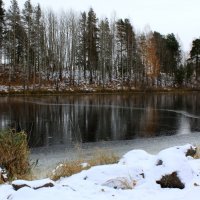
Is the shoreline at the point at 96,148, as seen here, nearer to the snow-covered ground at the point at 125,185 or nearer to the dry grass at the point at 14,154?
the dry grass at the point at 14,154

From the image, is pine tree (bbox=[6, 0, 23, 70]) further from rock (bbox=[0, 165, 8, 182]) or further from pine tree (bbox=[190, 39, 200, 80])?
rock (bbox=[0, 165, 8, 182])

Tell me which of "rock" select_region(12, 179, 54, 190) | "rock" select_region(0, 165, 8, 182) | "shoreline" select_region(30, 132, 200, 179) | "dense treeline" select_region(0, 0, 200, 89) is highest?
"dense treeline" select_region(0, 0, 200, 89)

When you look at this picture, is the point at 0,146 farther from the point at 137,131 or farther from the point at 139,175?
the point at 137,131

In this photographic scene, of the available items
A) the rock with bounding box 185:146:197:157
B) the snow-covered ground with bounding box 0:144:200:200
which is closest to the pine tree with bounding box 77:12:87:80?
the rock with bounding box 185:146:197:157

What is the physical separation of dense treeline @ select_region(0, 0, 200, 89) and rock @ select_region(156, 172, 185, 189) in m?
48.8

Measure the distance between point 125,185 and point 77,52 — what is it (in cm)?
6337

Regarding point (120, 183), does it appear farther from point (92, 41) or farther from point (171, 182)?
point (92, 41)

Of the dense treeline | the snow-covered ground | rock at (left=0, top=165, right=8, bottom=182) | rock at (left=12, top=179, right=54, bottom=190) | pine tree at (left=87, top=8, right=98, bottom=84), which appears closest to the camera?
the snow-covered ground

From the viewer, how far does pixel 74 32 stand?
6681 centimetres

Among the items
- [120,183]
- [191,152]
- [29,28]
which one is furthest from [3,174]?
[29,28]

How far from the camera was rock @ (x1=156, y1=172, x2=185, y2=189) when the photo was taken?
6582 mm

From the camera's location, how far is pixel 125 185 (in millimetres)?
6477

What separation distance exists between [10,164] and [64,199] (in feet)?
13.6

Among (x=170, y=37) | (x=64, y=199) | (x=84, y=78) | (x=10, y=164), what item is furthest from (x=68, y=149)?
(x=170, y=37)
